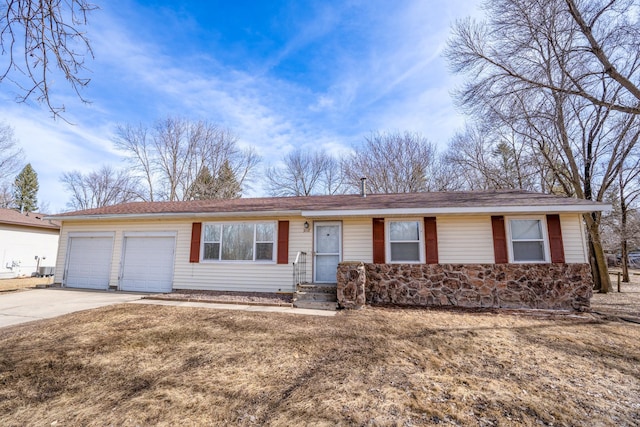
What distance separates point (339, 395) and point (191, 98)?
12.2 m

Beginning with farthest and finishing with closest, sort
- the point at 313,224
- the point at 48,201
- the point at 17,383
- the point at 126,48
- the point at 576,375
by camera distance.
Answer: the point at 48,201, the point at 313,224, the point at 126,48, the point at 576,375, the point at 17,383

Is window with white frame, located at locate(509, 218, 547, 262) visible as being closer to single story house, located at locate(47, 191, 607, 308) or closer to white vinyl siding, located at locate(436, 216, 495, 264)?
single story house, located at locate(47, 191, 607, 308)

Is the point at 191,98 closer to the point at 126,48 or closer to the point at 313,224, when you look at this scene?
the point at 313,224

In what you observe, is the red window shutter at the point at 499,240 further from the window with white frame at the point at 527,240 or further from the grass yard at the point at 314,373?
the grass yard at the point at 314,373

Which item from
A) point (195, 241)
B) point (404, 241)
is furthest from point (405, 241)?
point (195, 241)

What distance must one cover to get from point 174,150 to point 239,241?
17.6m

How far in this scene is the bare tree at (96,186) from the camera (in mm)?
29112

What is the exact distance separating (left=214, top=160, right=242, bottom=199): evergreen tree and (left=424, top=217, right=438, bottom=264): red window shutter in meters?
18.8

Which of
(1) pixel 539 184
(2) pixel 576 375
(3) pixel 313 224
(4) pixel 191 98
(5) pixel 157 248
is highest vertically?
(4) pixel 191 98

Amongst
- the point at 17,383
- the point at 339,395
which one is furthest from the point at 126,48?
the point at 339,395

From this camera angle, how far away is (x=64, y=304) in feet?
25.8

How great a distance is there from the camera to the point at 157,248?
34.9ft

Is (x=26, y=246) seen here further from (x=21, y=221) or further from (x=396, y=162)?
(x=396, y=162)

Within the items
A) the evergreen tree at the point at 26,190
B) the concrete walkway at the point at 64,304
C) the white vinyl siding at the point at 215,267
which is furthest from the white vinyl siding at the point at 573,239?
the evergreen tree at the point at 26,190
